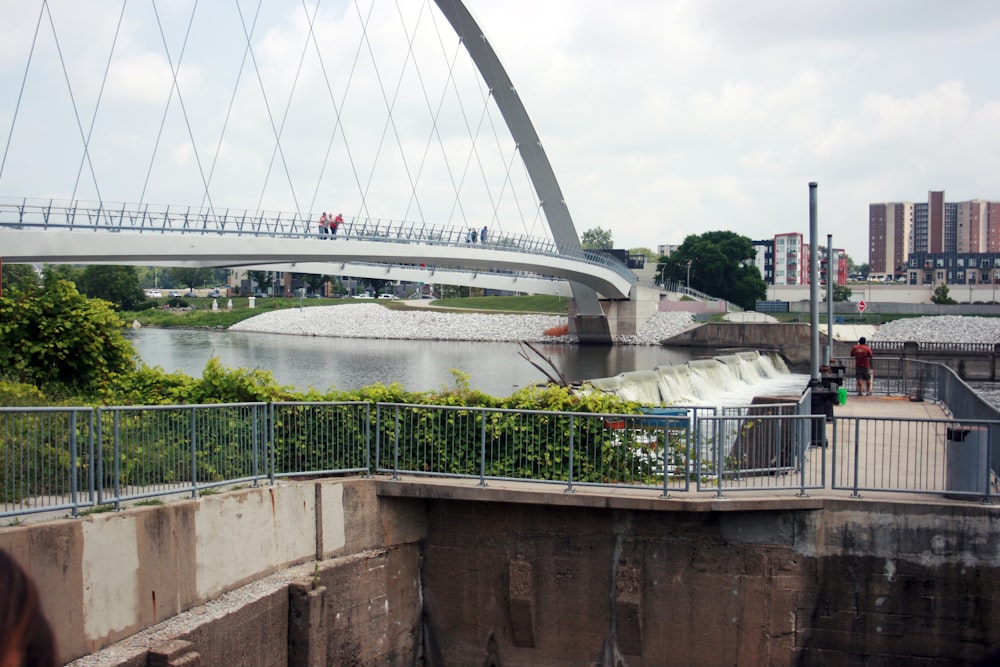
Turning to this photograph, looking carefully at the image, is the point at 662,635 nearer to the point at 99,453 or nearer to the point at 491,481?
the point at 491,481

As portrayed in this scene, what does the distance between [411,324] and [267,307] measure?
1769 cm

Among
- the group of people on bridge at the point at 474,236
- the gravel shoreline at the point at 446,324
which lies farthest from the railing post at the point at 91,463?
the gravel shoreline at the point at 446,324

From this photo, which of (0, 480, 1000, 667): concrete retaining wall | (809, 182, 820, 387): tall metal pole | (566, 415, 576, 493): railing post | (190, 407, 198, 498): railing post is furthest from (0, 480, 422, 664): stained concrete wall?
(809, 182, 820, 387): tall metal pole

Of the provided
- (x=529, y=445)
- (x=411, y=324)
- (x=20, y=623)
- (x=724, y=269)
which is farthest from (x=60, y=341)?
(x=724, y=269)

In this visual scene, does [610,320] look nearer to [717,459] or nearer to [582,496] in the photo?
[717,459]

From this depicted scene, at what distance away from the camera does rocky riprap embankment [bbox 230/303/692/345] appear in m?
75.9

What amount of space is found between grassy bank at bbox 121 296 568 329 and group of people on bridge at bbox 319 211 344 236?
1714 inches

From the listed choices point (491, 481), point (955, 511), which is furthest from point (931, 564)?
point (491, 481)

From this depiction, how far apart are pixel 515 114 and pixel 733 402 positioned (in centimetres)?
3095

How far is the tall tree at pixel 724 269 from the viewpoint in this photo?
99125mm

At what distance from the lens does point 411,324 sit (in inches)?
3219

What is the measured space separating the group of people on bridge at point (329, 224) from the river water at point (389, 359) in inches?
228

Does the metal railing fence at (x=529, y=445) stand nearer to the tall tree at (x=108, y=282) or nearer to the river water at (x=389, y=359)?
the river water at (x=389, y=359)

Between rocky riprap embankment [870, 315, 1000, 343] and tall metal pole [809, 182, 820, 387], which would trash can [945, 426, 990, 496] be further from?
rocky riprap embankment [870, 315, 1000, 343]
